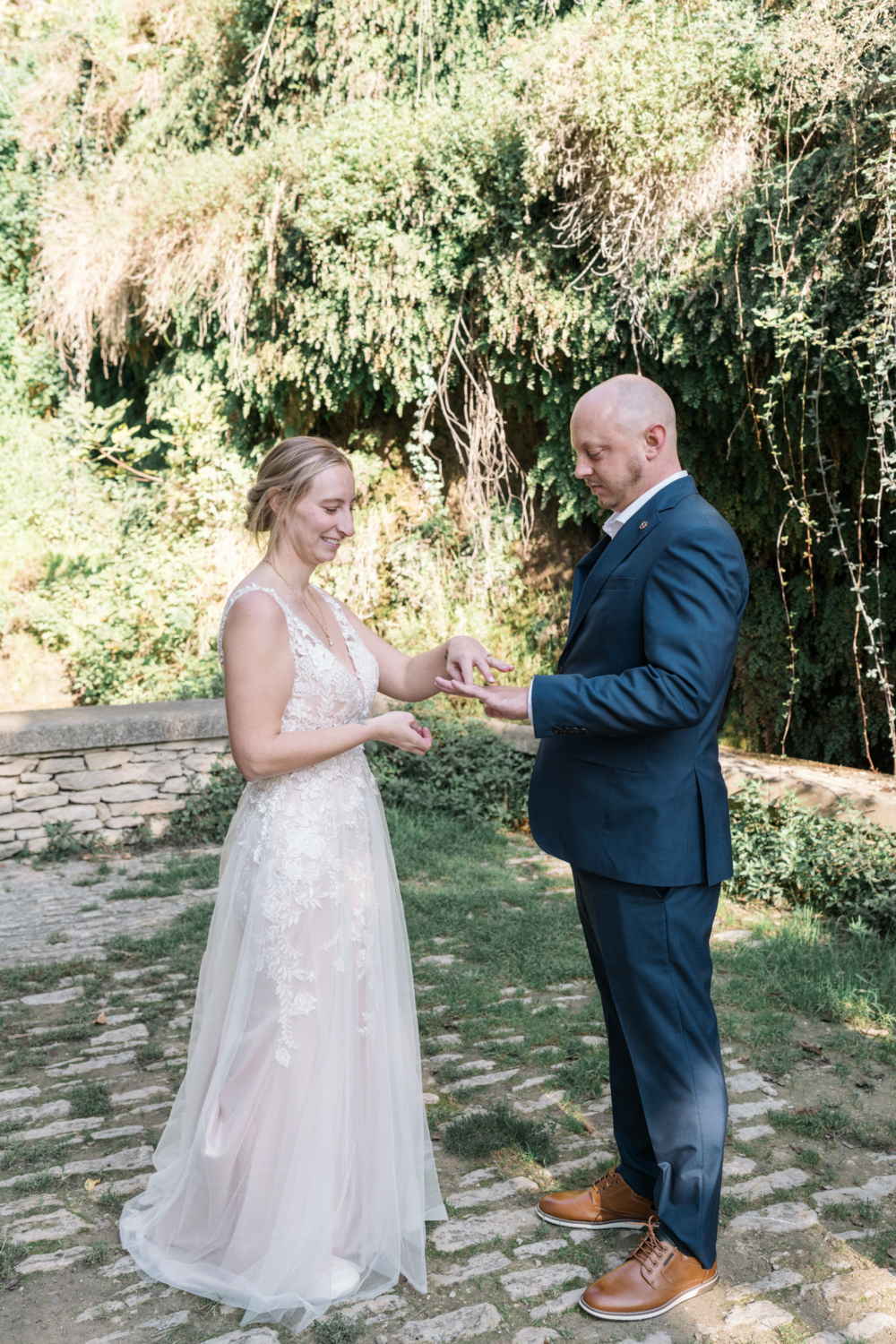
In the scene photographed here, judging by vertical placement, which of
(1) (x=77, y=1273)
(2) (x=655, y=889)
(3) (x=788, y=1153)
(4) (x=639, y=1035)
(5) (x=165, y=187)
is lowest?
(3) (x=788, y=1153)

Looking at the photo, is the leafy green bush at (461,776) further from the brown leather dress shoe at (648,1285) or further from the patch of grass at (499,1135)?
the brown leather dress shoe at (648,1285)

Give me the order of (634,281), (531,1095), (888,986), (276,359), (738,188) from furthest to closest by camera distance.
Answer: (276,359) → (634,281) → (738,188) → (888,986) → (531,1095)

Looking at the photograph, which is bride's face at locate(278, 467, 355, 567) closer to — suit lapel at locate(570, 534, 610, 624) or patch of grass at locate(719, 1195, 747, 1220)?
suit lapel at locate(570, 534, 610, 624)

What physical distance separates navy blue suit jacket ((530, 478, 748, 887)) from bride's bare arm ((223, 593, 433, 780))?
1.96ft

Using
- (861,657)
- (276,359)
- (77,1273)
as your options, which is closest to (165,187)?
(276,359)

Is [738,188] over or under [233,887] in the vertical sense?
over

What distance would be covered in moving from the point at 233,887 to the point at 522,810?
4532 mm

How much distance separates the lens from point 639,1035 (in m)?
2.50

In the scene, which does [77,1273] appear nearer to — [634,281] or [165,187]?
[634,281]

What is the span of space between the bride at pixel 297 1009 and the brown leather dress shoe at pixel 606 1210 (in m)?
0.34

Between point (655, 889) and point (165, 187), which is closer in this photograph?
point (655, 889)

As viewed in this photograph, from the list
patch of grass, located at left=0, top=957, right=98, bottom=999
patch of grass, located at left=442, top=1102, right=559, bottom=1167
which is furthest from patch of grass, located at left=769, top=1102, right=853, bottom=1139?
patch of grass, located at left=0, top=957, right=98, bottom=999

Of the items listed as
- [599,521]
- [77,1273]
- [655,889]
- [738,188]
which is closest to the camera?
[655,889]

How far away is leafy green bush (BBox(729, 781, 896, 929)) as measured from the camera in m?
4.88
